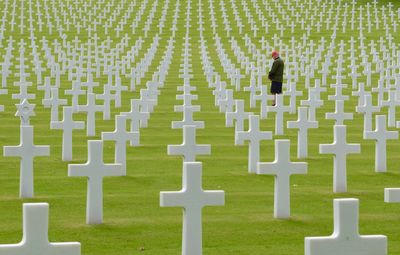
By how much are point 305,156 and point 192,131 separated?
3868mm

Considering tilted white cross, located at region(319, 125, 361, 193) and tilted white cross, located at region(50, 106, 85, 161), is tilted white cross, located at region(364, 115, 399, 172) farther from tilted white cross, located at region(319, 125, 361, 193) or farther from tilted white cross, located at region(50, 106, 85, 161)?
tilted white cross, located at region(50, 106, 85, 161)

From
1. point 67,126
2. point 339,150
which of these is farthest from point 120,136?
point 339,150

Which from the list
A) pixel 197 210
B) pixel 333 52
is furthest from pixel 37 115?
pixel 333 52

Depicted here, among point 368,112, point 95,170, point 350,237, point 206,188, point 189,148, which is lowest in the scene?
A: point 206,188

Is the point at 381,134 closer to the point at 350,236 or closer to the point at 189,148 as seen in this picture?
the point at 189,148

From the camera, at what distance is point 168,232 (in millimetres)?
10617

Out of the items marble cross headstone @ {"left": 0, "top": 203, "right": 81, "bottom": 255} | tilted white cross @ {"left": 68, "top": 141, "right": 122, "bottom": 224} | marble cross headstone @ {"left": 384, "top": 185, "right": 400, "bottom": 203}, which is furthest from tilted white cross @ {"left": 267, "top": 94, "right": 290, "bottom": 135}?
marble cross headstone @ {"left": 0, "top": 203, "right": 81, "bottom": 255}

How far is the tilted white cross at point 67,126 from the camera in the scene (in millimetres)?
14773

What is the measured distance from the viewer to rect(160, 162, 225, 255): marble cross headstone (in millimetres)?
8773

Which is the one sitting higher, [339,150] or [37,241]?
[339,150]

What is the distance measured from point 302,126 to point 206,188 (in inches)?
104

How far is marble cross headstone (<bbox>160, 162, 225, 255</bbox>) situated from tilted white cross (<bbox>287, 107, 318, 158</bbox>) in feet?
20.3

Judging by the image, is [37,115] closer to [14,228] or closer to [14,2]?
[14,228]

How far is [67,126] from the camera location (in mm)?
14781
